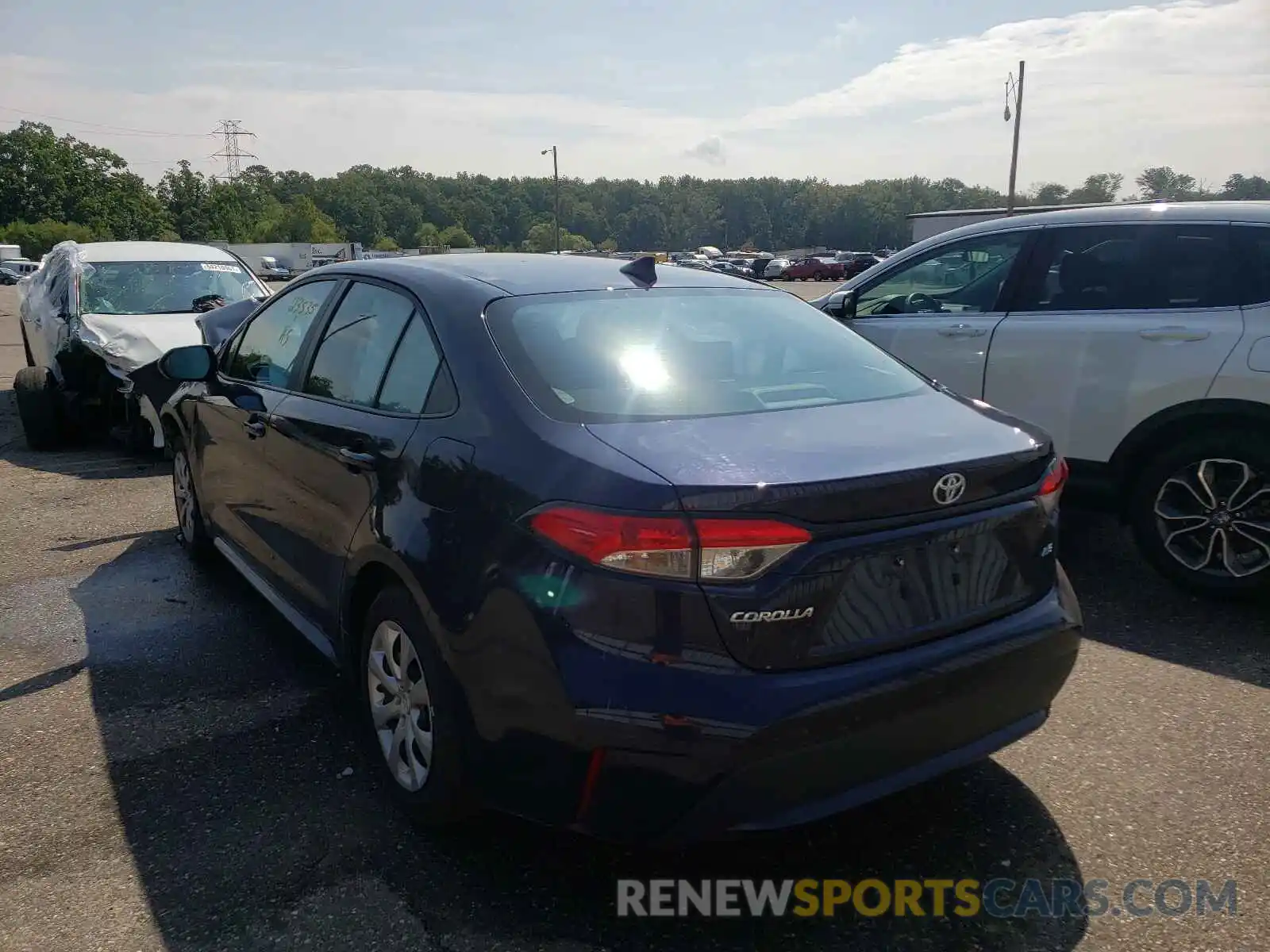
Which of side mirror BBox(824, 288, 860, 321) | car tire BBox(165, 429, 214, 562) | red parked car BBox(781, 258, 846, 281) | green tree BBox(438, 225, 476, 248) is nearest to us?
car tire BBox(165, 429, 214, 562)

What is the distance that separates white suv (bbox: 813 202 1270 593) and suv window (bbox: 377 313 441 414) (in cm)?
336

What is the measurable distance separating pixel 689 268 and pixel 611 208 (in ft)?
433

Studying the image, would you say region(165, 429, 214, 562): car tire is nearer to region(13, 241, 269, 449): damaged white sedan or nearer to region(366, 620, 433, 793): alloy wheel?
region(13, 241, 269, 449): damaged white sedan

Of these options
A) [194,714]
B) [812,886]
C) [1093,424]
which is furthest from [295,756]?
[1093,424]

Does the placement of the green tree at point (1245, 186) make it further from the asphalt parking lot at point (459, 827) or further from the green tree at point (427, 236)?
the green tree at point (427, 236)

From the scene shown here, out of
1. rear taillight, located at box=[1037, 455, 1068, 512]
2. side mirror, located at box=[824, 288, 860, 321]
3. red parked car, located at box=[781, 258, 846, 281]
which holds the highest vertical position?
side mirror, located at box=[824, 288, 860, 321]

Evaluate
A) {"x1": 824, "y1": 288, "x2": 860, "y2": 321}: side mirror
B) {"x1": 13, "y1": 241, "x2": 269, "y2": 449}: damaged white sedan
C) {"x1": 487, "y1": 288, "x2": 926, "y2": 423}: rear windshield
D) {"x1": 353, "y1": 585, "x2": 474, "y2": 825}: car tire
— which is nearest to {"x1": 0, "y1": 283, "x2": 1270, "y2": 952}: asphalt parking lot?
{"x1": 353, "y1": 585, "x2": 474, "y2": 825}: car tire

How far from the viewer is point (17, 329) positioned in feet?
71.3

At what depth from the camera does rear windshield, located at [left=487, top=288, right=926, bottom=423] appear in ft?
8.84

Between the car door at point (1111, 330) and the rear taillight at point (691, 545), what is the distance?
325 centimetres

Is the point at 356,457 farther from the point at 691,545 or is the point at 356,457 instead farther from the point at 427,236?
the point at 427,236

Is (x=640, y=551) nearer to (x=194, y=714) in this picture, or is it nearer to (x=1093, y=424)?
(x=194, y=714)

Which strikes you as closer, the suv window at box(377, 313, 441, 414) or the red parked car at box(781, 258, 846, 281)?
the suv window at box(377, 313, 441, 414)

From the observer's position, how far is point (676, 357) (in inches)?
116
